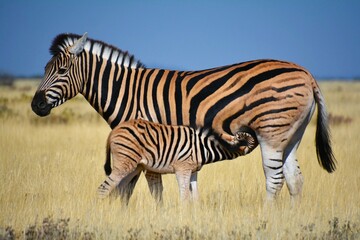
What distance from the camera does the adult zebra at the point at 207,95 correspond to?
369 inches

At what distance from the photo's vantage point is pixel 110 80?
33.1 feet

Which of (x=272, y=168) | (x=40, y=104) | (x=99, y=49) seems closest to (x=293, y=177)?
(x=272, y=168)

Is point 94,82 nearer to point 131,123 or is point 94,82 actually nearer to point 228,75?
point 131,123

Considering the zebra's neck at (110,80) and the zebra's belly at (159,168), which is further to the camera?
the zebra's neck at (110,80)

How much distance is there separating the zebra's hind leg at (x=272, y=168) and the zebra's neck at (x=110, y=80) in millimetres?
2024

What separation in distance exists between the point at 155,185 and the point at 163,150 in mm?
643

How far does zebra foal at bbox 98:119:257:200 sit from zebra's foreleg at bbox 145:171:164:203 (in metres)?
0.30

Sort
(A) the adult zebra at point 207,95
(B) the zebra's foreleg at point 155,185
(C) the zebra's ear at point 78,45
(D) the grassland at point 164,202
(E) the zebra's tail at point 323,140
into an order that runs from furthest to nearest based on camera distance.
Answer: (E) the zebra's tail at point 323,140, (C) the zebra's ear at point 78,45, (B) the zebra's foreleg at point 155,185, (A) the adult zebra at point 207,95, (D) the grassland at point 164,202

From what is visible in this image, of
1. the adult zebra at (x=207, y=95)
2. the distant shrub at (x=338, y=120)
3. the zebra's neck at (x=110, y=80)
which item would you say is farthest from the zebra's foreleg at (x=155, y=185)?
the distant shrub at (x=338, y=120)

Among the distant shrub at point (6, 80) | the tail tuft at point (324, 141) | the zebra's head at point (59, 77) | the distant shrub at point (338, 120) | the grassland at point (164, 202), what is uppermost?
the distant shrub at point (6, 80)

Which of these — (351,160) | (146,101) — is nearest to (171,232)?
(146,101)

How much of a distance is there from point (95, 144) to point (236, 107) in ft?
27.7

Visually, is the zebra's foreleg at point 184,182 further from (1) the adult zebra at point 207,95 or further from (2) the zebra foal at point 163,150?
(1) the adult zebra at point 207,95

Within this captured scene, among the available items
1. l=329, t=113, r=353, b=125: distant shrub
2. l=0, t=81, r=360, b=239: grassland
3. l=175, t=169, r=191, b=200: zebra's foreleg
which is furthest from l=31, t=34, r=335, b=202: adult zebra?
l=329, t=113, r=353, b=125: distant shrub
